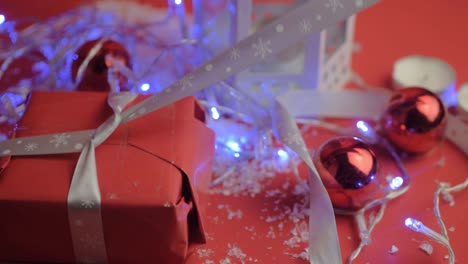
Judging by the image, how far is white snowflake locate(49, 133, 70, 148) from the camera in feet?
2.92

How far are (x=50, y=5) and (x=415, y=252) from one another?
3.10 ft

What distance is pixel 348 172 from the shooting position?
0.92m

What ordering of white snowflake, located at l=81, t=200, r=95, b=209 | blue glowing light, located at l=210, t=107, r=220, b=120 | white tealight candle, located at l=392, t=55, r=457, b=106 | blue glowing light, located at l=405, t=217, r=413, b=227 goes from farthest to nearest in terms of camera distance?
1. white tealight candle, located at l=392, t=55, r=457, b=106
2. blue glowing light, located at l=210, t=107, r=220, b=120
3. blue glowing light, located at l=405, t=217, r=413, b=227
4. white snowflake, located at l=81, t=200, r=95, b=209

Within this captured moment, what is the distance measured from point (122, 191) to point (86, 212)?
0.06m

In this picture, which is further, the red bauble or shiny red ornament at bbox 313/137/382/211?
the red bauble

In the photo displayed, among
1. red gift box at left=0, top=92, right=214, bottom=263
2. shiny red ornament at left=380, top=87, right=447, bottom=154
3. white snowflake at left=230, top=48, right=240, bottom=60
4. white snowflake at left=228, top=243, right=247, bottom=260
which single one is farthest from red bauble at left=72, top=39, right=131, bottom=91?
shiny red ornament at left=380, top=87, right=447, bottom=154

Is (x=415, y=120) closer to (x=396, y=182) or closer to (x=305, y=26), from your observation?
(x=396, y=182)

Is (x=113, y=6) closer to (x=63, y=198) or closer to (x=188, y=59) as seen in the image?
(x=188, y=59)

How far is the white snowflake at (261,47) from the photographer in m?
0.90

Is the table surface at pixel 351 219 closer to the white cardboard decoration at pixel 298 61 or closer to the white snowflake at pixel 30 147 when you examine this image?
the white cardboard decoration at pixel 298 61

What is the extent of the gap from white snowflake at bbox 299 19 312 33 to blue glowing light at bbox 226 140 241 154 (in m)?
0.28

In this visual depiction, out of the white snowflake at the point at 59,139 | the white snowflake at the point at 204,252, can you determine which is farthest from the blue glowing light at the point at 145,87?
the white snowflake at the point at 204,252

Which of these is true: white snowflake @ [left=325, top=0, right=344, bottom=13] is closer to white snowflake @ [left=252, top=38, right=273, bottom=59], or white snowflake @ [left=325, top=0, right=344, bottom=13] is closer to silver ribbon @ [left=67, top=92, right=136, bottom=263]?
white snowflake @ [left=252, top=38, right=273, bottom=59]

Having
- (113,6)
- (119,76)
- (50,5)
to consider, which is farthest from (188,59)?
(50,5)
